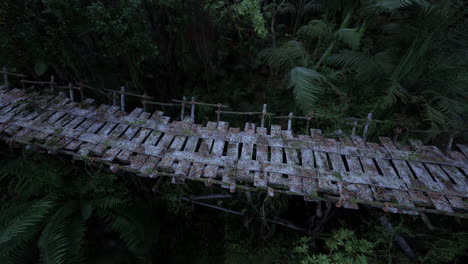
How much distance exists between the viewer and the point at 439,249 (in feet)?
11.9

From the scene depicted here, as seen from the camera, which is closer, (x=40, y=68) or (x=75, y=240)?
(x=75, y=240)

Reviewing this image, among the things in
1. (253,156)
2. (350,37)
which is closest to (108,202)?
(253,156)

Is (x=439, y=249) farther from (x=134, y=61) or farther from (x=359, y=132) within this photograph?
(x=134, y=61)

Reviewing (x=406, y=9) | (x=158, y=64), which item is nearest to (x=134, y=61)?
(x=158, y=64)

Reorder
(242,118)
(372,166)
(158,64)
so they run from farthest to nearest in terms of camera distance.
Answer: (242,118) → (158,64) → (372,166)

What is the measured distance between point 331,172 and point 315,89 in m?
1.74

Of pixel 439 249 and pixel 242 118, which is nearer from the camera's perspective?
pixel 439 249

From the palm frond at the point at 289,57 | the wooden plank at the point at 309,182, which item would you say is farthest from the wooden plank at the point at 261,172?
the palm frond at the point at 289,57

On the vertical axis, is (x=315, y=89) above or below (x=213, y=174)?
above

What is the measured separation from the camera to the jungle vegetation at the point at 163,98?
330 cm

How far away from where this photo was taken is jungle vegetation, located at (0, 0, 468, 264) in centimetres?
330

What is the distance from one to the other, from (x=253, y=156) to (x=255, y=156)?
7 centimetres

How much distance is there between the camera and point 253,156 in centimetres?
342

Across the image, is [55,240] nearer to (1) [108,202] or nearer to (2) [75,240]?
(2) [75,240]
